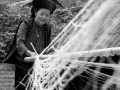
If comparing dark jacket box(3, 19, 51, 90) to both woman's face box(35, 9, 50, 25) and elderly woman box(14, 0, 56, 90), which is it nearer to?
elderly woman box(14, 0, 56, 90)

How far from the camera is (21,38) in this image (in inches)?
118

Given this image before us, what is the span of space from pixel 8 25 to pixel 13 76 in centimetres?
304

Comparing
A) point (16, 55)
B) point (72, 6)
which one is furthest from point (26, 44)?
point (72, 6)

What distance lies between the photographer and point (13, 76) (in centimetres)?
337

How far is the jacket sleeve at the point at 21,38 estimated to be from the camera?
2.89 metres

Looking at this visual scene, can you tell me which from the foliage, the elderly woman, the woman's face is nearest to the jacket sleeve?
the elderly woman

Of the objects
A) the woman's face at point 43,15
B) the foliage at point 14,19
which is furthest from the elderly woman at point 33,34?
the foliage at point 14,19

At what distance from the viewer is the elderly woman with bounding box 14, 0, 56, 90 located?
2.98 meters

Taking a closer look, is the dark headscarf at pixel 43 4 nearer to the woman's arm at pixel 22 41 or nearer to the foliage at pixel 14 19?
the woman's arm at pixel 22 41

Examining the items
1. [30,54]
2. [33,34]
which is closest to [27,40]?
[33,34]

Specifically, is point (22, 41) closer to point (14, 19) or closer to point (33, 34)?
point (33, 34)

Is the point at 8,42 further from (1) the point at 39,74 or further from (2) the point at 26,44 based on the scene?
(1) the point at 39,74

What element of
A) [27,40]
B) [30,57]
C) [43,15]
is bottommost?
[27,40]

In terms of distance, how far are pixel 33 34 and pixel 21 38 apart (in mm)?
277
